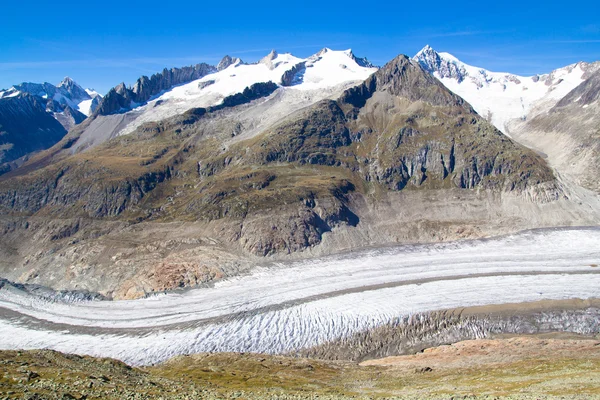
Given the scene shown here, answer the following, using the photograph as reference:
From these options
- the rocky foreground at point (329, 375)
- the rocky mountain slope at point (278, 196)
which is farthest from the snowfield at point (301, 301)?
the rocky mountain slope at point (278, 196)

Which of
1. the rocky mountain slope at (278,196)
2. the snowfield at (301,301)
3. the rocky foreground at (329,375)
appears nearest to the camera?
the rocky foreground at (329,375)

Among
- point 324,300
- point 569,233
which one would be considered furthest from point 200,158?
point 569,233

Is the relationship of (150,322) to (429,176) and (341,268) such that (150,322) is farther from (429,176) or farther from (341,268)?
(429,176)

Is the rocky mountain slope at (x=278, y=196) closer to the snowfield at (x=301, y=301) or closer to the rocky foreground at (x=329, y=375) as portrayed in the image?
the snowfield at (x=301, y=301)

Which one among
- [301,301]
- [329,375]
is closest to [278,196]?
[301,301]

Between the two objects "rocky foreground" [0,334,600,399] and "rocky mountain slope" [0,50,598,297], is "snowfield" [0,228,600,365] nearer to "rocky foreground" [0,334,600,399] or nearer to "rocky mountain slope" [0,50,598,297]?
"rocky foreground" [0,334,600,399]
